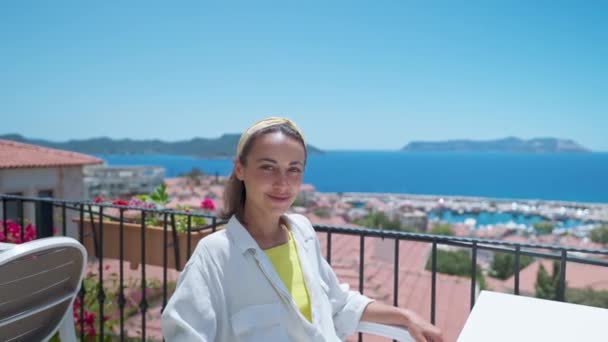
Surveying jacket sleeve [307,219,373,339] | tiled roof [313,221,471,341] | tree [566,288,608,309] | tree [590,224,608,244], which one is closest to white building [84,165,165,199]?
tiled roof [313,221,471,341]

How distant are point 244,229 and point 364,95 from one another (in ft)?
389

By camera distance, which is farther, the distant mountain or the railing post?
the distant mountain

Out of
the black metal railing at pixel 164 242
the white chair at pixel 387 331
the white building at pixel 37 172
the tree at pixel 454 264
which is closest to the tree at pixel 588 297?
the tree at pixel 454 264

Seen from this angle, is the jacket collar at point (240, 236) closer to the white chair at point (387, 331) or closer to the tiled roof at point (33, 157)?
the white chair at point (387, 331)

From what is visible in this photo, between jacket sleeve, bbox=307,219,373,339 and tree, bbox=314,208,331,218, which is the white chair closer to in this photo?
jacket sleeve, bbox=307,219,373,339

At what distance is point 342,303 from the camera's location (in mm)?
1445

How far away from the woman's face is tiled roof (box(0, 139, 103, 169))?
1662 cm

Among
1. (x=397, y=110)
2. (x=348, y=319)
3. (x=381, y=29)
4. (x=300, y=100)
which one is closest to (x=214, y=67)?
(x=381, y=29)

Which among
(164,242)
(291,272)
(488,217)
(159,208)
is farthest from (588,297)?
(488,217)

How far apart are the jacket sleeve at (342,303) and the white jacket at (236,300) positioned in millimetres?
148

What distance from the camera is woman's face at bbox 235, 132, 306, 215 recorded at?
1.21m

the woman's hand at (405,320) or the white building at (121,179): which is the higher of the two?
the woman's hand at (405,320)

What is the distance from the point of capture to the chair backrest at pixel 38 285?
113cm

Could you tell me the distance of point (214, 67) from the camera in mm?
76250
